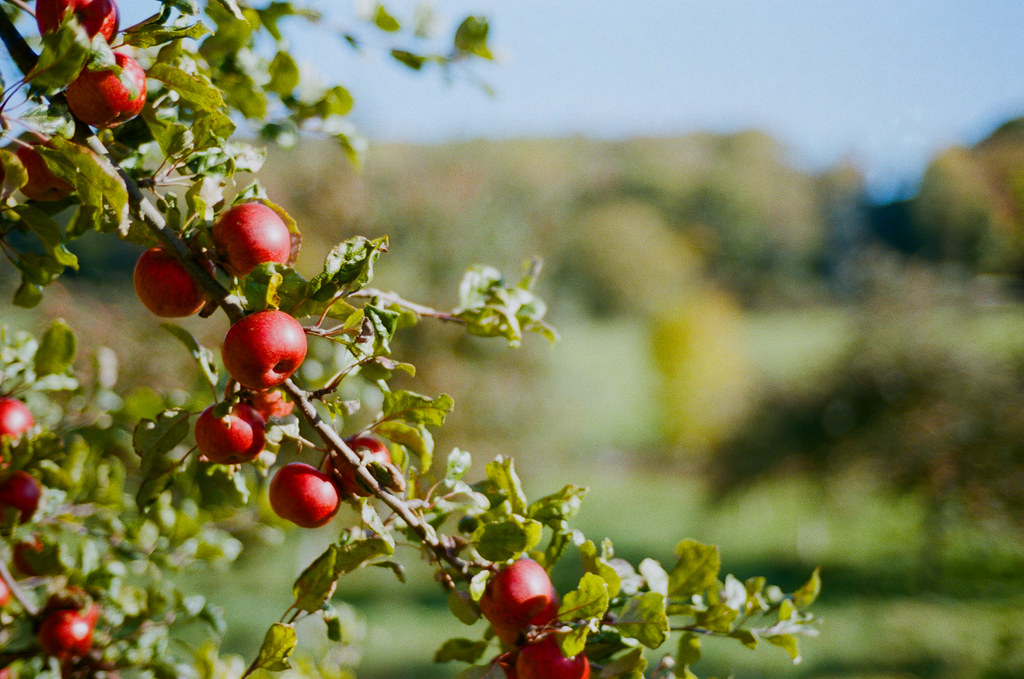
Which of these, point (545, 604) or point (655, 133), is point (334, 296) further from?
point (655, 133)

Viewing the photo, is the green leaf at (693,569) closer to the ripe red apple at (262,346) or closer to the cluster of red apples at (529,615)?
the cluster of red apples at (529,615)

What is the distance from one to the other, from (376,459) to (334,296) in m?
0.13

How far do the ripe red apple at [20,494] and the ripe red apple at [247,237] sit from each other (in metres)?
0.43

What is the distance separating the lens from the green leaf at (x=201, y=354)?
0.64 meters

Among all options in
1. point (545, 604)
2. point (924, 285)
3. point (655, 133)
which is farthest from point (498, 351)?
point (655, 133)

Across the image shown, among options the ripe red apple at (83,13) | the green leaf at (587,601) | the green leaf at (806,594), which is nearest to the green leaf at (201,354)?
the ripe red apple at (83,13)

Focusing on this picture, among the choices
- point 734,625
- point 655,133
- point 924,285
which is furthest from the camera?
point 655,133

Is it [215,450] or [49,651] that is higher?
[215,450]

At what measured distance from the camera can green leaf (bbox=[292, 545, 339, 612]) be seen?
592mm

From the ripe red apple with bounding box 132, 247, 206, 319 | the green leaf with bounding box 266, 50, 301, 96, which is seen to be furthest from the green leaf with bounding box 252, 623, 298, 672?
the green leaf with bounding box 266, 50, 301, 96

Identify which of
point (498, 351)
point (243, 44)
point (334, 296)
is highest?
point (498, 351)

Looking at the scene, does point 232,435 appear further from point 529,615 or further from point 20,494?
point 20,494

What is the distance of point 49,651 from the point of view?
801 millimetres

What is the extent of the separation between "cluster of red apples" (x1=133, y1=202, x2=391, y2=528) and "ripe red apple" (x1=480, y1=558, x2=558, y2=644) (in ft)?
0.44
